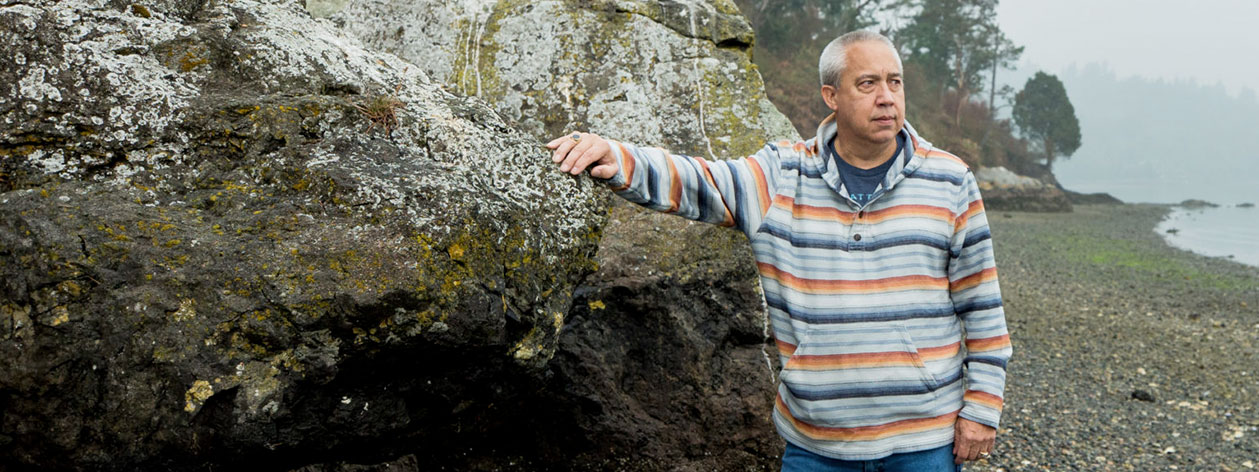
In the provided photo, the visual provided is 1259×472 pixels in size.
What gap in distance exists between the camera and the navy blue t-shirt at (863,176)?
3186 mm

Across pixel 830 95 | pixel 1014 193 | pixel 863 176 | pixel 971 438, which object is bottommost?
pixel 1014 193

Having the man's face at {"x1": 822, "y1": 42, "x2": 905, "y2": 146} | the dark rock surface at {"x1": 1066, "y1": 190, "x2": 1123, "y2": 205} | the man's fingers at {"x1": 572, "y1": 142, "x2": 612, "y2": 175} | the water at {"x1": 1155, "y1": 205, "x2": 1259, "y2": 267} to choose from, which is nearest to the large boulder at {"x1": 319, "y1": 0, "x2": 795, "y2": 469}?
the man's fingers at {"x1": 572, "y1": 142, "x2": 612, "y2": 175}

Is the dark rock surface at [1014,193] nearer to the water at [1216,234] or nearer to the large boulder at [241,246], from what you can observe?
the water at [1216,234]

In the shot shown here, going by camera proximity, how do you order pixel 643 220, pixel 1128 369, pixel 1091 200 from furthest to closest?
pixel 1091 200
pixel 1128 369
pixel 643 220

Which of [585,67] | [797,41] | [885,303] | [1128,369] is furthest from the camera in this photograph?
[797,41]

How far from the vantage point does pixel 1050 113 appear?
2539 inches

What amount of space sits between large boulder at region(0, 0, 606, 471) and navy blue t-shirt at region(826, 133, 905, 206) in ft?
3.23

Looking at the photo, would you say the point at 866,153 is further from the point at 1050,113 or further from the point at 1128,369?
the point at 1050,113

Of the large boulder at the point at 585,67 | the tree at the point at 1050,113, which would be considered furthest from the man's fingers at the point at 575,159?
the tree at the point at 1050,113

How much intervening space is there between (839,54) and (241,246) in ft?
7.17

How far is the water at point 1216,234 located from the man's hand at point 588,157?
33.7m

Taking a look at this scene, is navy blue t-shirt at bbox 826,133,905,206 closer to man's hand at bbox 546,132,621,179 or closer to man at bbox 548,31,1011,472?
man at bbox 548,31,1011,472

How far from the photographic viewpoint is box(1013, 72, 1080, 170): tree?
64.2 meters

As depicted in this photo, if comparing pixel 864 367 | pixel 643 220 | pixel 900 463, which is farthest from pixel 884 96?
pixel 643 220
